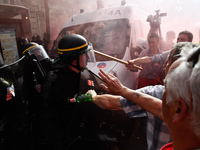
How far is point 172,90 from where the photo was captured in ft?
2.33

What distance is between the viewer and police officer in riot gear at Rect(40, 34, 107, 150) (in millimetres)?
1577

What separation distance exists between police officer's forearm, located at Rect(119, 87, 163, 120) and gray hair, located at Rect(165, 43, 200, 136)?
63 centimetres

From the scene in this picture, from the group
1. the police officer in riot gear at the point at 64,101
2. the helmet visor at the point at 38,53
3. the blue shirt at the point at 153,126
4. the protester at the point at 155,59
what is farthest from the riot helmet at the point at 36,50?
the blue shirt at the point at 153,126

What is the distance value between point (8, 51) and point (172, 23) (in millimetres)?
12598

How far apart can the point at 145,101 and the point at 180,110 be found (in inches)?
27.7

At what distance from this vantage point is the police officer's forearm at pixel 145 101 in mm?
1306

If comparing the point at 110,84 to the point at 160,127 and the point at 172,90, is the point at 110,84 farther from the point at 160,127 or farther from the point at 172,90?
the point at 172,90

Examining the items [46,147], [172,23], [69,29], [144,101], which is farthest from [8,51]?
[172,23]

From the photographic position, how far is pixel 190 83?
617mm

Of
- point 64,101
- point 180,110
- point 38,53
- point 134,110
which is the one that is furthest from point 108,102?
point 38,53

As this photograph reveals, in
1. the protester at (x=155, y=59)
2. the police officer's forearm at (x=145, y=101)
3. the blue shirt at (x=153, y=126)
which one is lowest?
the blue shirt at (x=153, y=126)

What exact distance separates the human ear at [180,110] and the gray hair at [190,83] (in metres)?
0.02

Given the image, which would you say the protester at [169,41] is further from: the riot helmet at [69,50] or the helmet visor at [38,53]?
the riot helmet at [69,50]

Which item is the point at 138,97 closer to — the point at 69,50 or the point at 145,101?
the point at 145,101
